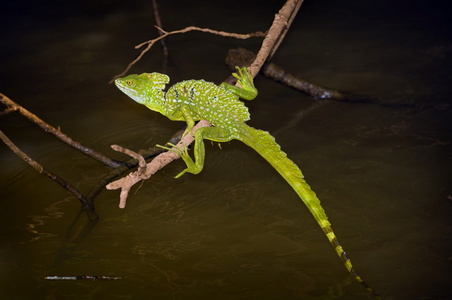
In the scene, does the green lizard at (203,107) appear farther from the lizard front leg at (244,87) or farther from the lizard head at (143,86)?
the lizard front leg at (244,87)

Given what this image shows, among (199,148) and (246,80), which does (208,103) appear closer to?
(199,148)

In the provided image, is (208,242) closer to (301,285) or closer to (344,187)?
(301,285)

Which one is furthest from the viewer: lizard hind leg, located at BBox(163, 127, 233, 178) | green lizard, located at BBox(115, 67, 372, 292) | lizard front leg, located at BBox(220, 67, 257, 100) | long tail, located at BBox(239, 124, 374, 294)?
lizard front leg, located at BBox(220, 67, 257, 100)

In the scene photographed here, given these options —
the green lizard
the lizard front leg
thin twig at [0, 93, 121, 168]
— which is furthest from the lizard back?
thin twig at [0, 93, 121, 168]

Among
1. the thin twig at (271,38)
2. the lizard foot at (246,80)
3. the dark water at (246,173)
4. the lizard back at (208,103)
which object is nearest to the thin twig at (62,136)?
the dark water at (246,173)

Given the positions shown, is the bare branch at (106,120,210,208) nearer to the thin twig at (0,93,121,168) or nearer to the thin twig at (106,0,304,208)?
the thin twig at (106,0,304,208)

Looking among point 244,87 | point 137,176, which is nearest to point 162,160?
point 137,176

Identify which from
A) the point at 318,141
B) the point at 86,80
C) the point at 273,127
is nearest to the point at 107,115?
the point at 86,80
